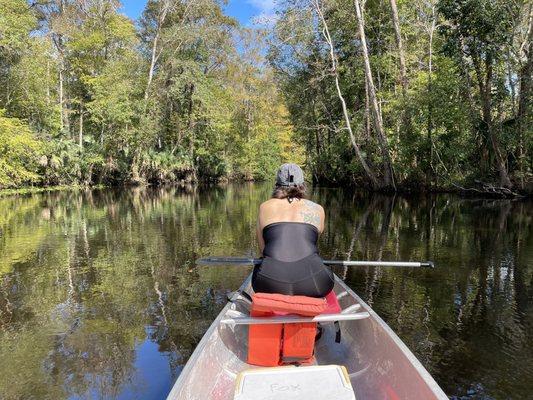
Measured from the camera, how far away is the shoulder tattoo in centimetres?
362

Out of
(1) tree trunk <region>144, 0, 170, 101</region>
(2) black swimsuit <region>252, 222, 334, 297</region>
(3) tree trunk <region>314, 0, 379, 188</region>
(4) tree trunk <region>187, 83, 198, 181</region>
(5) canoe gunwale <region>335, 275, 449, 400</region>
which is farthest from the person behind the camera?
(4) tree trunk <region>187, 83, 198, 181</region>

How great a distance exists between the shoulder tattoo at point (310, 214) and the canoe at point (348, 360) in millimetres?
729

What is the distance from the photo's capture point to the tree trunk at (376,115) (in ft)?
77.9

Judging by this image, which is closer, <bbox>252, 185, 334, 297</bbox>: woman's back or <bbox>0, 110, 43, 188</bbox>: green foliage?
<bbox>252, 185, 334, 297</bbox>: woman's back

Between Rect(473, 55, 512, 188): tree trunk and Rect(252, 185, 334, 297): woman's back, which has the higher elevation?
Rect(473, 55, 512, 188): tree trunk

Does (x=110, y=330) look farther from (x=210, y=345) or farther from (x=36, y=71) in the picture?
(x=36, y=71)

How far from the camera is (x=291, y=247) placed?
3.54m

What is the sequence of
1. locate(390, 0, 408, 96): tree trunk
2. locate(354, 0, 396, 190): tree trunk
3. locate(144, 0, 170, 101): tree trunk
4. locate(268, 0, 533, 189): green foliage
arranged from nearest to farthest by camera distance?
locate(268, 0, 533, 189): green foliage → locate(390, 0, 408, 96): tree trunk → locate(354, 0, 396, 190): tree trunk → locate(144, 0, 170, 101): tree trunk

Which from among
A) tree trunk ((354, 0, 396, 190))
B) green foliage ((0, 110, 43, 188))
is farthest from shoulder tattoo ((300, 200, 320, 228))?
green foliage ((0, 110, 43, 188))

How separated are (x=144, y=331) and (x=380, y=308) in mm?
3009

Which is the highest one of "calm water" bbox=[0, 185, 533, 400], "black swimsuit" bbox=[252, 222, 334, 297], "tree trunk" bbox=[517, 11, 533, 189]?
"tree trunk" bbox=[517, 11, 533, 189]

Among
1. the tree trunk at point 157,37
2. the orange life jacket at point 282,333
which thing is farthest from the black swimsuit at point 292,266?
the tree trunk at point 157,37

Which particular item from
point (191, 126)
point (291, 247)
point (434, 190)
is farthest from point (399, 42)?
point (291, 247)

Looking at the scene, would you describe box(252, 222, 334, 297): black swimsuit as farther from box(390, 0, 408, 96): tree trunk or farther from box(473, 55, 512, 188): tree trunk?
box(390, 0, 408, 96): tree trunk
